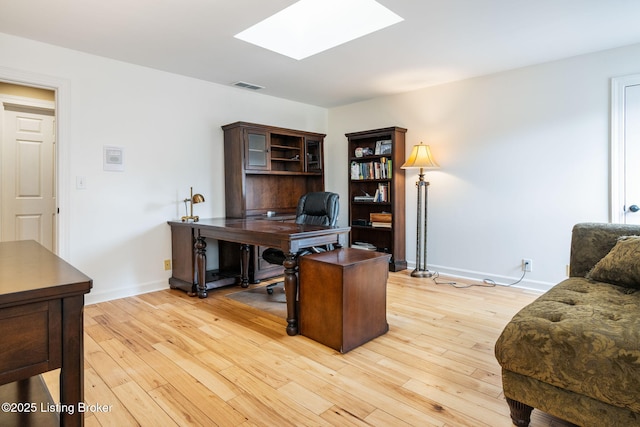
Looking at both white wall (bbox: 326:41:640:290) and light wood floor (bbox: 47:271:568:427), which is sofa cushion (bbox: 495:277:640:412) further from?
white wall (bbox: 326:41:640:290)

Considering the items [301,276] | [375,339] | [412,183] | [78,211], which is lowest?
[375,339]

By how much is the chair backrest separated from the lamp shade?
1.22m

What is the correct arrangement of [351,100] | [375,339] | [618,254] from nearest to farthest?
1. [618,254]
2. [375,339]
3. [351,100]

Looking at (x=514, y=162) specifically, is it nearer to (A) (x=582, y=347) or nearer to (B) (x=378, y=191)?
(B) (x=378, y=191)

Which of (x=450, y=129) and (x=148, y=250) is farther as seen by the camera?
(x=450, y=129)

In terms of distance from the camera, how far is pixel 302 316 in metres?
2.47

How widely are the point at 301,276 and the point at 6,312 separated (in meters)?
1.75

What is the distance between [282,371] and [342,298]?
540mm

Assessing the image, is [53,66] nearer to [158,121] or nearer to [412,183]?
[158,121]

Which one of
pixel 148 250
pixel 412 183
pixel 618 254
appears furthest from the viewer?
pixel 412 183

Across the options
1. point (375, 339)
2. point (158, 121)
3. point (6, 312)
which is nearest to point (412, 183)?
point (375, 339)

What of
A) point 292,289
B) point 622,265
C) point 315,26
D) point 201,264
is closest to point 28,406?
point 292,289

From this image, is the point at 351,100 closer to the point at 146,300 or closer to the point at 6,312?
the point at 146,300

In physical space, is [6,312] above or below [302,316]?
above
